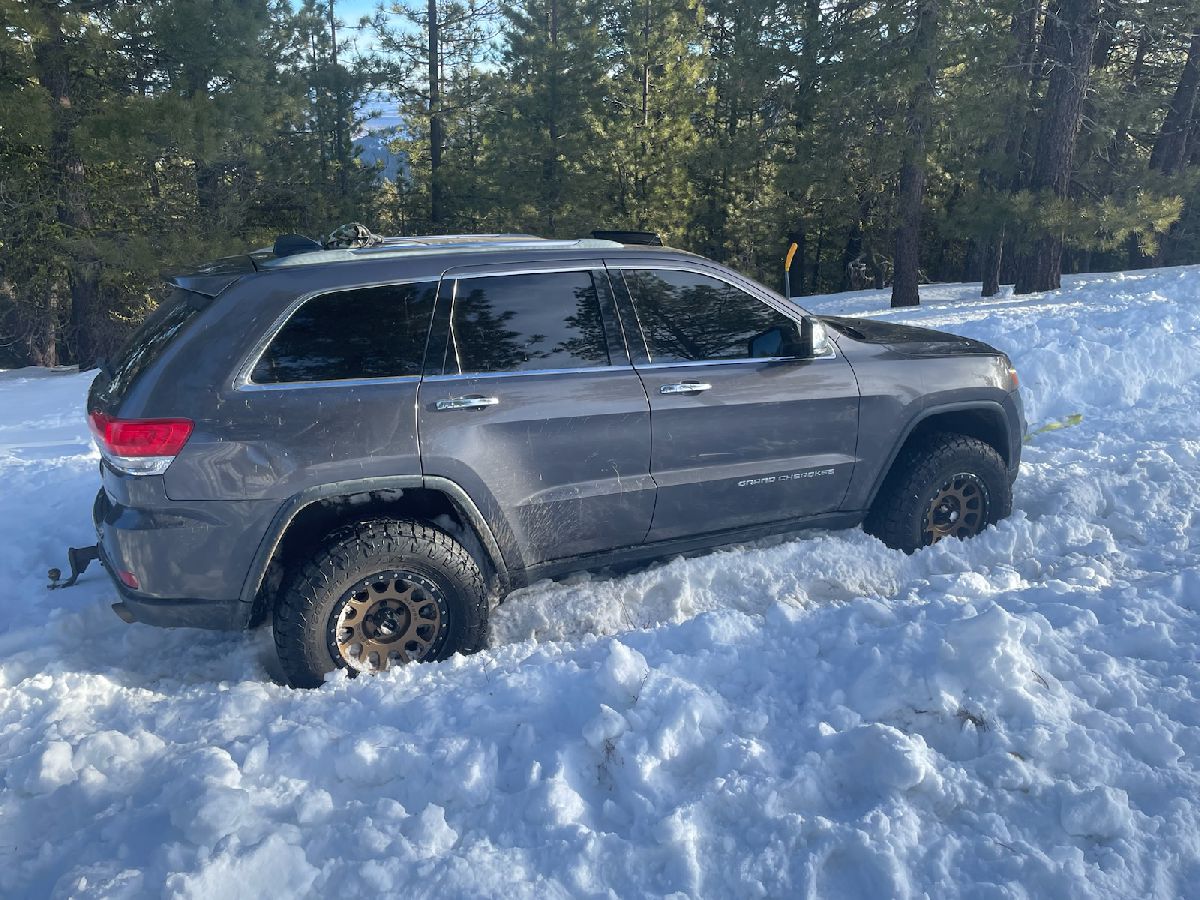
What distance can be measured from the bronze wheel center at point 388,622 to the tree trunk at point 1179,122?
1989 centimetres

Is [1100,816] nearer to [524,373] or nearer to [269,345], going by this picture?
[524,373]

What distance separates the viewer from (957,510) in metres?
4.77

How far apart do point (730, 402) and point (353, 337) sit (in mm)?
1736

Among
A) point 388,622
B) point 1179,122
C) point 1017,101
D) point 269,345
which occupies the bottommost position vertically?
point 388,622

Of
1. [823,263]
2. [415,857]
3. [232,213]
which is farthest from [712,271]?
[823,263]

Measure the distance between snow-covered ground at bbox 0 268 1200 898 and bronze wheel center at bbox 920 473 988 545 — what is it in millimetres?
250

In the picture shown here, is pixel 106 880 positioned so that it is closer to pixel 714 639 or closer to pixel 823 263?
pixel 714 639

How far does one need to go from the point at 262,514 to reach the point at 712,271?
235 cm

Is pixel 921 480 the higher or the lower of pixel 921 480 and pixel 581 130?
the lower

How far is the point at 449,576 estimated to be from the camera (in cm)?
360

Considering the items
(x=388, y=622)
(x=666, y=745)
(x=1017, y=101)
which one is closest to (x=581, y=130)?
(x=1017, y=101)

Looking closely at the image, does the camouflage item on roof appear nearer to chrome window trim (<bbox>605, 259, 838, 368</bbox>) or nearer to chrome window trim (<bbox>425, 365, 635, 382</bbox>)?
chrome window trim (<bbox>425, 365, 635, 382</bbox>)

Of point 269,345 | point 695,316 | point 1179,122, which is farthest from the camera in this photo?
point 1179,122

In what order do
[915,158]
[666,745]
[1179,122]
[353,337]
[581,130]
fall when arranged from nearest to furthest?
[666,745]
[353,337]
[915,158]
[1179,122]
[581,130]
